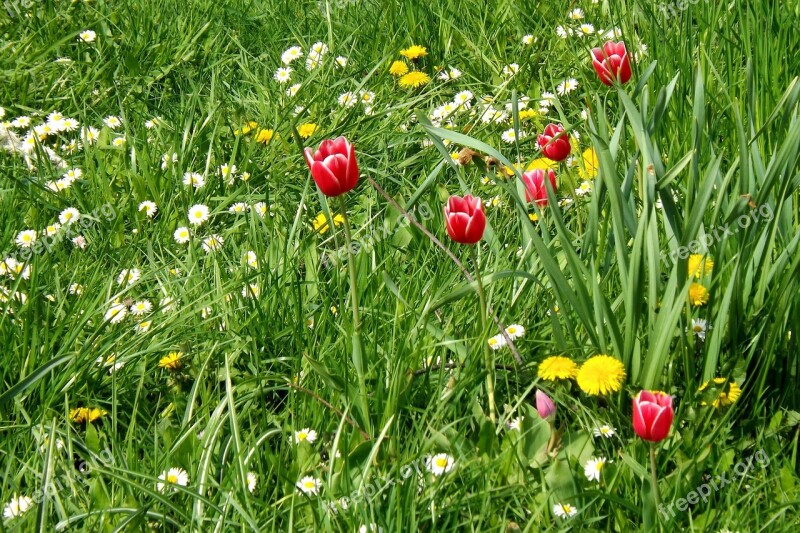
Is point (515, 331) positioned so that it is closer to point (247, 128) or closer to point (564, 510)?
point (564, 510)

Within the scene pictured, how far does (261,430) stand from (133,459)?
255 millimetres


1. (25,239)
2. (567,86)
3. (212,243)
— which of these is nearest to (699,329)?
(212,243)

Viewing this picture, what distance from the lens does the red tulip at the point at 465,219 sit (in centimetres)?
177

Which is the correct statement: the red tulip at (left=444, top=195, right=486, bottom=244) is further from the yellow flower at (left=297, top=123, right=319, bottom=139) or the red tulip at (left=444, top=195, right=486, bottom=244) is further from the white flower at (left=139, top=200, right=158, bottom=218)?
the yellow flower at (left=297, top=123, right=319, bottom=139)

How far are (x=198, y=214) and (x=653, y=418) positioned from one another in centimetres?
171

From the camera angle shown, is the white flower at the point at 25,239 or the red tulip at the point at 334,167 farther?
the white flower at the point at 25,239

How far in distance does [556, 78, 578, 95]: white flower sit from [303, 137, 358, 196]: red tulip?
1622 millimetres

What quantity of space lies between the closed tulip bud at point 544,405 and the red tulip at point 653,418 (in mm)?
389

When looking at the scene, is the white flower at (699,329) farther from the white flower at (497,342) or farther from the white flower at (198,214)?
the white flower at (198,214)

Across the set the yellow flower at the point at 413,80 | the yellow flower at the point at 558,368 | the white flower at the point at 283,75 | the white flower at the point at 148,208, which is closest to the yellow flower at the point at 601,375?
the yellow flower at the point at 558,368

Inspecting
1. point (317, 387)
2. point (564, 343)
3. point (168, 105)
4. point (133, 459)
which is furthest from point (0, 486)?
point (168, 105)

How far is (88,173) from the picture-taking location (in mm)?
3035

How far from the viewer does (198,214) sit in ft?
9.39

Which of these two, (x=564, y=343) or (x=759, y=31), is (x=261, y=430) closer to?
(x=564, y=343)
